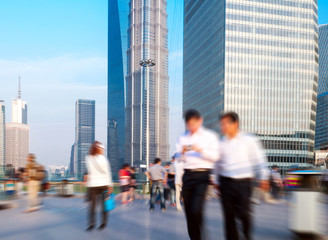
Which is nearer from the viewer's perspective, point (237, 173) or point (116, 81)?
point (237, 173)

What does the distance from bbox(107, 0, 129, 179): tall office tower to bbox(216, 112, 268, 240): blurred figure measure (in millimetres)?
168449

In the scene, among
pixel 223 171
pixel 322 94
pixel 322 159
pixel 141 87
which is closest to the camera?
pixel 223 171

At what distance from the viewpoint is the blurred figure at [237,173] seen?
432cm

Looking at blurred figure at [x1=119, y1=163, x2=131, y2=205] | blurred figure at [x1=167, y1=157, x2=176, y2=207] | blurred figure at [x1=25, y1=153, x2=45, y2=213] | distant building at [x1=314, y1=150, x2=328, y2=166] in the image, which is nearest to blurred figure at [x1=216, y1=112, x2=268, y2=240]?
distant building at [x1=314, y1=150, x2=328, y2=166]

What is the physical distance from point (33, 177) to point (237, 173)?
7754 millimetres

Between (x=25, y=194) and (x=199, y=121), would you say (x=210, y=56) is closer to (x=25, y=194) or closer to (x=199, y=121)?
(x=25, y=194)

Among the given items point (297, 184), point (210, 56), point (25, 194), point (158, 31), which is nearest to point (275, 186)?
point (297, 184)

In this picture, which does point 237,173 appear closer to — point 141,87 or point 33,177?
point 33,177

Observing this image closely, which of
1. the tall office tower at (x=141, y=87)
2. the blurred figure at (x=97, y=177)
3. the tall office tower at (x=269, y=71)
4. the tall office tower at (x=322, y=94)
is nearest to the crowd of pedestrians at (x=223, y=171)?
the blurred figure at (x=97, y=177)

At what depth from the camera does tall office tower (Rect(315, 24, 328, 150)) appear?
142 metres

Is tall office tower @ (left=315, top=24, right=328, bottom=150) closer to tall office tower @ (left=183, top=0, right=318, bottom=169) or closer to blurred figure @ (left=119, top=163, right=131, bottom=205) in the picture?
tall office tower @ (left=183, top=0, right=318, bottom=169)

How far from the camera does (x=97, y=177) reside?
7031mm

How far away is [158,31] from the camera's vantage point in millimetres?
194875

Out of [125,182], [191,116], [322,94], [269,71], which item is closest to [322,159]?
[125,182]
